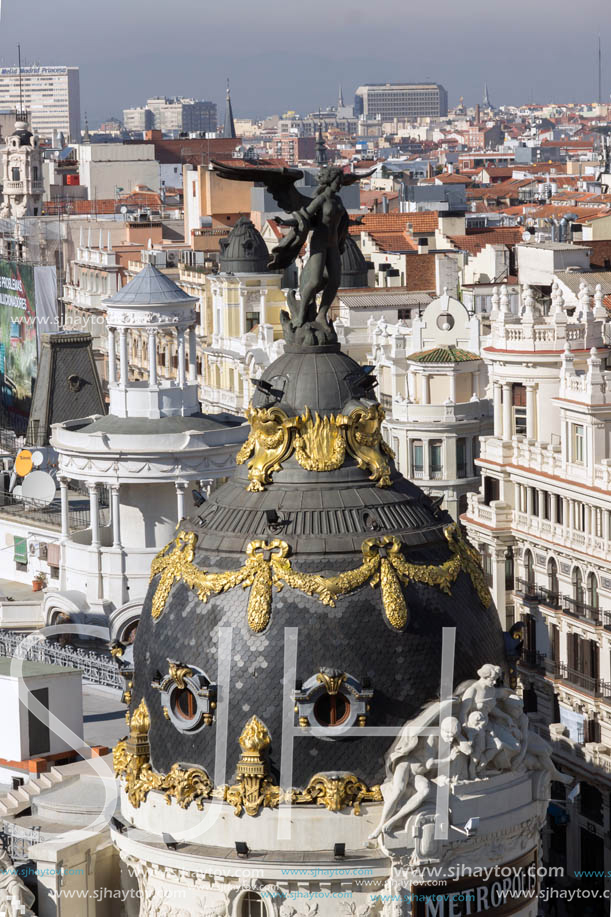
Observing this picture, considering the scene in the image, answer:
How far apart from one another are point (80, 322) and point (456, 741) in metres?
103

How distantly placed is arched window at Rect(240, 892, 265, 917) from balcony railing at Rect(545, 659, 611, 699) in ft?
92.4

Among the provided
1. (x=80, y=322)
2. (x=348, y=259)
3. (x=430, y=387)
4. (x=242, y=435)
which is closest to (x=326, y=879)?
(x=242, y=435)

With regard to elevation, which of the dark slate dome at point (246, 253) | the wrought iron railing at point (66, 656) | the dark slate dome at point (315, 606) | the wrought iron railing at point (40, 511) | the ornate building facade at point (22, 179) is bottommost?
the wrought iron railing at point (66, 656)

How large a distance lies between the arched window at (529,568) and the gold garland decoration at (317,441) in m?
32.3

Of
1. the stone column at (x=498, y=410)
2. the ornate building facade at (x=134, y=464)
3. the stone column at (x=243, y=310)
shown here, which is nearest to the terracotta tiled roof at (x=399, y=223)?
the stone column at (x=243, y=310)

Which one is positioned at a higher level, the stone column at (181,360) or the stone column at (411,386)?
the stone column at (181,360)

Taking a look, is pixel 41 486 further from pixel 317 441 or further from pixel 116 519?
pixel 317 441

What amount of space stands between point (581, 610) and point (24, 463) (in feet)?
93.1

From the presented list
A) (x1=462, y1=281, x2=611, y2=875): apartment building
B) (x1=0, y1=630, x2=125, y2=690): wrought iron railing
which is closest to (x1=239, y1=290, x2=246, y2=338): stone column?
(x1=462, y1=281, x2=611, y2=875): apartment building

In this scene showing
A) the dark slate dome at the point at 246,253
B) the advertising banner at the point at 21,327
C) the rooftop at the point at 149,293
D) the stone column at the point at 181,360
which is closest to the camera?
the stone column at the point at 181,360

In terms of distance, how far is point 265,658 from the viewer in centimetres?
3681

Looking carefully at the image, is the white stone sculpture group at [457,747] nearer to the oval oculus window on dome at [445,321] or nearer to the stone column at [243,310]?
the oval oculus window on dome at [445,321]

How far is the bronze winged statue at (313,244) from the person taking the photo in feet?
129

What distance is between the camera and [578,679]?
2584 inches
